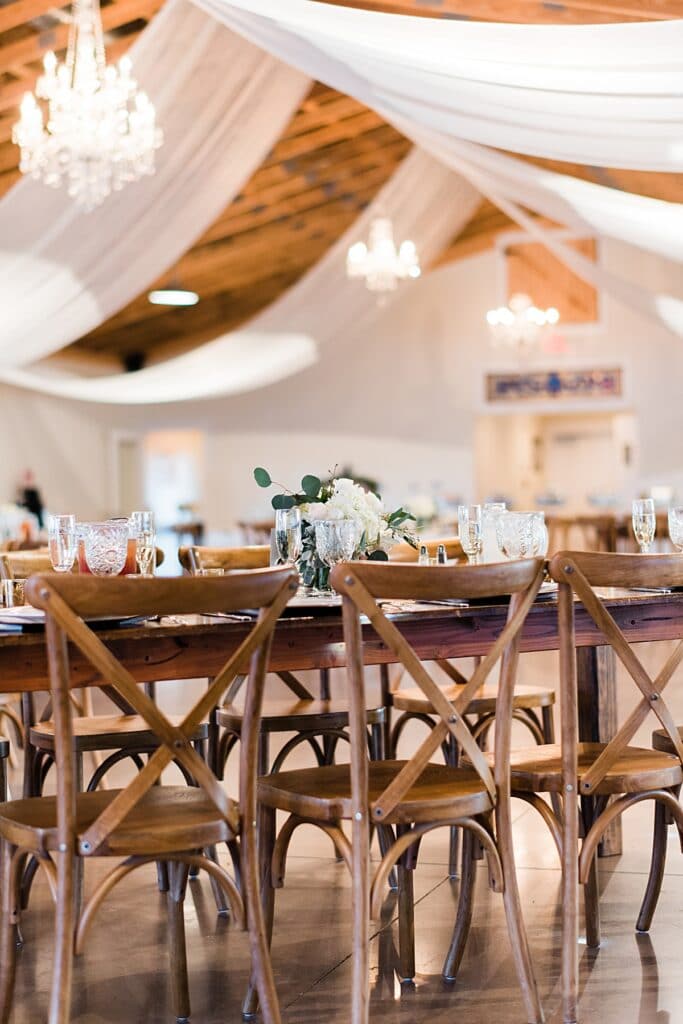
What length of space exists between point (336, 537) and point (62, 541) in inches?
25.2

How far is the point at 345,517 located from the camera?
313 centimetres

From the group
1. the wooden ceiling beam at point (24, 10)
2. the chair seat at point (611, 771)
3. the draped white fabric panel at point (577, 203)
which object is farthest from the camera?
the wooden ceiling beam at point (24, 10)

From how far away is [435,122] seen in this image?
17.8 feet

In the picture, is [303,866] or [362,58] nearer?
[303,866]

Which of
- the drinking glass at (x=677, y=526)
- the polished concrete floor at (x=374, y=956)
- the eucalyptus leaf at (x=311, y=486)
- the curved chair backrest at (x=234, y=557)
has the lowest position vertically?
the polished concrete floor at (x=374, y=956)

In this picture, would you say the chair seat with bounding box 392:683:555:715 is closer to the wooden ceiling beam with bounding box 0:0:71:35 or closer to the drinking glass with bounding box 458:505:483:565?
the drinking glass with bounding box 458:505:483:565

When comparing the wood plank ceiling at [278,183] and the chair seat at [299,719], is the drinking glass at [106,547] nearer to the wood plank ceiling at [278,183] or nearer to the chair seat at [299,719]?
the chair seat at [299,719]

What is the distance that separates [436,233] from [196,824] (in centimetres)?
1022

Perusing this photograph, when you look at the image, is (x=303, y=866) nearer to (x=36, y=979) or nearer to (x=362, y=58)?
(x=36, y=979)

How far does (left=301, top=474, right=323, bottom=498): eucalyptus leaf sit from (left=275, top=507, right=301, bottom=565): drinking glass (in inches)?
3.7

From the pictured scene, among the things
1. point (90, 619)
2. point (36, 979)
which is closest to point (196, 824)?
point (90, 619)

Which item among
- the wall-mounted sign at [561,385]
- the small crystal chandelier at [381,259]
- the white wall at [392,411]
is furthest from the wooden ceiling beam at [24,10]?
the wall-mounted sign at [561,385]

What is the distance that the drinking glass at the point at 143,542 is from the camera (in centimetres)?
301

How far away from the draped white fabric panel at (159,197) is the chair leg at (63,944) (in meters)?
4.97
